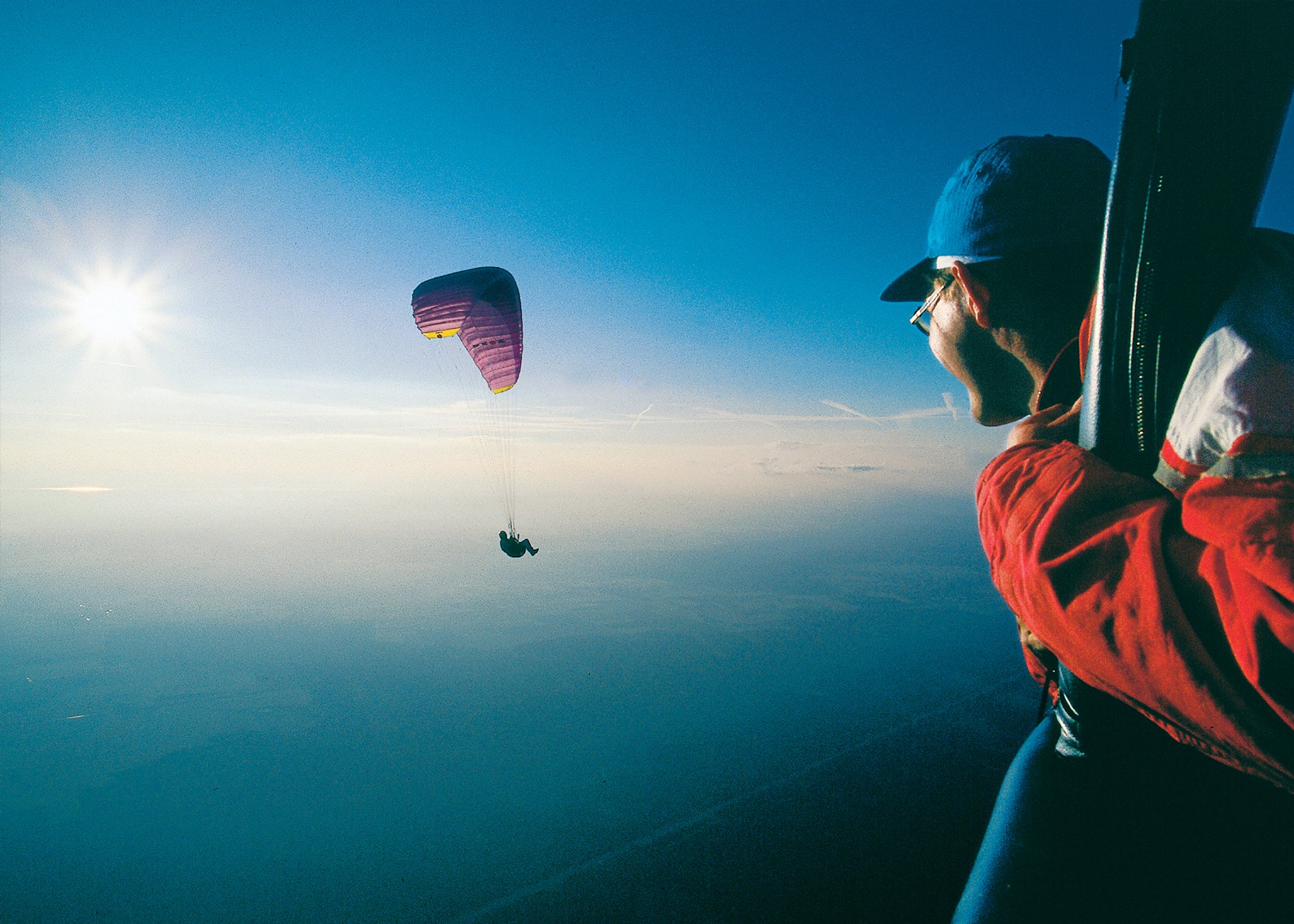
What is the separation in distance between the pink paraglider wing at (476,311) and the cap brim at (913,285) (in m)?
12.6

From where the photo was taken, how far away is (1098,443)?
3.28 feet

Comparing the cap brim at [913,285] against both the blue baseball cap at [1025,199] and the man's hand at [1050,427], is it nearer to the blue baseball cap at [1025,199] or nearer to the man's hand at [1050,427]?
the blue baseball cap at [1025,199]

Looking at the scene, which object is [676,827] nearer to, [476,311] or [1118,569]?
[476,311]

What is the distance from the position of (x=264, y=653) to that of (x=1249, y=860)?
21133 cm

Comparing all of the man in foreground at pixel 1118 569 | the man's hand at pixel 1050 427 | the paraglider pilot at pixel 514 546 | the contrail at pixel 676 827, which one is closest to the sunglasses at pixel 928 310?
the man in foreground at pixel 1118 569

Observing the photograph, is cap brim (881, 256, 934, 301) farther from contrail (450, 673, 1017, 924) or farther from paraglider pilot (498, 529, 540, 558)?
contrail (450, 673, 1017, 924)

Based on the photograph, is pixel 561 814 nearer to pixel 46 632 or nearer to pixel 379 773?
pixel 379 773

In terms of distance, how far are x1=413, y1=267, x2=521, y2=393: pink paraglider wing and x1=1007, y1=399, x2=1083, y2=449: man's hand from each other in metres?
13.5

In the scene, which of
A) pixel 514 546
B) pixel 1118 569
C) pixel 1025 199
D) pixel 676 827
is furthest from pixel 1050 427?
pixel 676 827

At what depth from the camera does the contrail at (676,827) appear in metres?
72.3

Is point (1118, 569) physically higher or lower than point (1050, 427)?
lower

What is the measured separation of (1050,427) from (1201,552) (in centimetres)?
63

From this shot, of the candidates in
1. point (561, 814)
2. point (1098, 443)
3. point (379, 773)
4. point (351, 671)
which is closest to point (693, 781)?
point (561, 814)

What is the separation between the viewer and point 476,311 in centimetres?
1334
